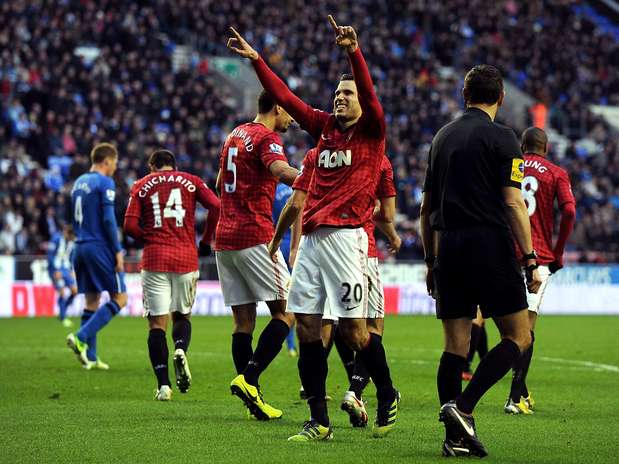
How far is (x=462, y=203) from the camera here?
738 cm

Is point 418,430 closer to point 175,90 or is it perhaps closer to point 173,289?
point 173,289

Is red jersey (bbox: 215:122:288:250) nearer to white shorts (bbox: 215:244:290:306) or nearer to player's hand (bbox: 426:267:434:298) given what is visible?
white shorts (bbox: 215:244:290:306)

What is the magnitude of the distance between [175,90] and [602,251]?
43.0 ft

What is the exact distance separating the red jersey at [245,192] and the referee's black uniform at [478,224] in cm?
243

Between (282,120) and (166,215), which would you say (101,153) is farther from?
(282,120)

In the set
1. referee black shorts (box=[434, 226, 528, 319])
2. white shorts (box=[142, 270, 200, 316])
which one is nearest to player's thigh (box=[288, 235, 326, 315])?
referee black shorts (box=[434, 226, 528, 319])

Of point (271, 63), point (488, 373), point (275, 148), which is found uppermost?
point (271, 63)

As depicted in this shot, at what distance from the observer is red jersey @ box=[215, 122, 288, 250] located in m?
9.59

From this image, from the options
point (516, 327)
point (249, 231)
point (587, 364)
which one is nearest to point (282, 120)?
point (249, 231)

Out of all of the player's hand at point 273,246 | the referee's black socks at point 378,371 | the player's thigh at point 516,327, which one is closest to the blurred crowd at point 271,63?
the player's hand at point 273,246

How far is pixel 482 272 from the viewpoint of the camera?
7293 mm

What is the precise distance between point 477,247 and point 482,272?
151 millimetres

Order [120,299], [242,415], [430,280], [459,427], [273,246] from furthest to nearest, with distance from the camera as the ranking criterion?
[120,299]
[242,415]
[273,246]
[430,280]
[459,427]

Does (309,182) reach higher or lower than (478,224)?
higher
